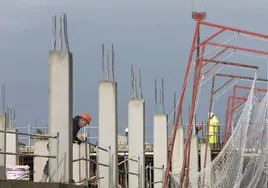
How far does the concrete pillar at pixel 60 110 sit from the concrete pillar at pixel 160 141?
11.6 metres

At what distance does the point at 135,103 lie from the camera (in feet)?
74.9

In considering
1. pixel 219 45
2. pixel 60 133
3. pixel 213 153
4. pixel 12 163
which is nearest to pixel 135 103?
pixel 219 45

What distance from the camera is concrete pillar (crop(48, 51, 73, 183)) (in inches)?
556

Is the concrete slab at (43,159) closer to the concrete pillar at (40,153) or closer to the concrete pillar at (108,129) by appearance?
the concrete pillar at (40,153)

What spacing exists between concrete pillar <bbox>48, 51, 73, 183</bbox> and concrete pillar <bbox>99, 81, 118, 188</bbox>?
457 cm

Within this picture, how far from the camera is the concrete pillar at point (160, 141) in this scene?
2569 cm

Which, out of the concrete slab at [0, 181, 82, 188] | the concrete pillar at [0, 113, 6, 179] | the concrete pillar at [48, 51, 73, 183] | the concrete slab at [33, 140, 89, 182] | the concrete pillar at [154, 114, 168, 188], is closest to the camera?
the concrete slab at [0, 181, 82, 188]

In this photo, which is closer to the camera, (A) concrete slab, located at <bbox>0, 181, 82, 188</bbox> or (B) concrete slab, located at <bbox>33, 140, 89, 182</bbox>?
(A) concrete slab, located at <bbox>0, 181, 82, 188</bbox>

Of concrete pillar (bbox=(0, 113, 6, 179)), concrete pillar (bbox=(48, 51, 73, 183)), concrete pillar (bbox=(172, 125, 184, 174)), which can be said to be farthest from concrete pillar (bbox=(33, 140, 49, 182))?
concrete pillar (bbox=(48, 51, 73, 183))

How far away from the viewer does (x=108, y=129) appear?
1894cm

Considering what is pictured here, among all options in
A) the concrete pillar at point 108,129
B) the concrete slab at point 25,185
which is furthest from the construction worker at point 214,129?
the concrete slab at point 25,185

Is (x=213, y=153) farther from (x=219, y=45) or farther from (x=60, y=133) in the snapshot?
(x=60, y=133)

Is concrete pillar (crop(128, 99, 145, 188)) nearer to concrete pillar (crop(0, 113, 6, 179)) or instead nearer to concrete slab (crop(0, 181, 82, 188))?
concrete pillar (crop(0, 113, 6, 179))

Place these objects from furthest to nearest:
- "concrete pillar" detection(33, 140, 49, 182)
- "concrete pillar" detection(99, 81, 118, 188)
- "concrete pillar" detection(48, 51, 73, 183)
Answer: "concrete pillar" detection(33, 140, 49, 182) → "concrete pillar" detection(99, 81, 118, 188) → "concrete pillar" detection(48, 51, 73, 183)
